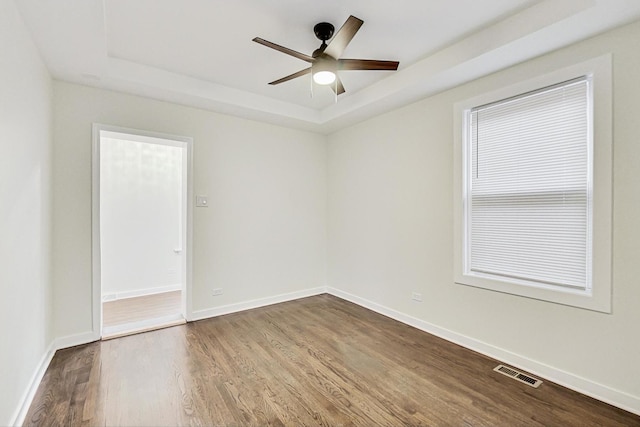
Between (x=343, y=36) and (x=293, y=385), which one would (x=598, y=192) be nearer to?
(x=343, y=36)

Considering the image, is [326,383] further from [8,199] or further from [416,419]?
[8,199]

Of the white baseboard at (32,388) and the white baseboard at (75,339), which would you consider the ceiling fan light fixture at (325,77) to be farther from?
the white baseboard at (75,339)

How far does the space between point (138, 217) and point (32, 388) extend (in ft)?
9.93

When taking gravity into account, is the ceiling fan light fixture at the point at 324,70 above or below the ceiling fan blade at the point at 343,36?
below

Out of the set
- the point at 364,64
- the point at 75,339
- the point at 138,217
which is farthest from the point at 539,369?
the point at 138,217

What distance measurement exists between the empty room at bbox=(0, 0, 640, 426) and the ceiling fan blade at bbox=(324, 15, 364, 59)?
0.01m

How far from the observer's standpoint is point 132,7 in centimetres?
212

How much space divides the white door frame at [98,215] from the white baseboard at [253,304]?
153 millimetres

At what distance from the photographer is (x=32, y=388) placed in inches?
84.9

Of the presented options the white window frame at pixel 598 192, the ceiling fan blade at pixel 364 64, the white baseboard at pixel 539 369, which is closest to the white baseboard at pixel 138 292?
the white baseboard at pixel 539 369

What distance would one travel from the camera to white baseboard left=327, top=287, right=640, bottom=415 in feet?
6.63

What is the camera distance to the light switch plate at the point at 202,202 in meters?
3.63

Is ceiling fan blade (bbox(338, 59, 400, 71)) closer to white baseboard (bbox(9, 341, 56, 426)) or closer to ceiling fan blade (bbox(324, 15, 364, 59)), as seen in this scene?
ceiling fan blade (bbox(324, 15, 364, 59))

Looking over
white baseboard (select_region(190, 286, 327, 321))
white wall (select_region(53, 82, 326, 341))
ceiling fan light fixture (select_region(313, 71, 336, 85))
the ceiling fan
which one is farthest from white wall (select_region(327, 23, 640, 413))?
ceiling fan light fixture (select_region(313, 71, 336, 85))
